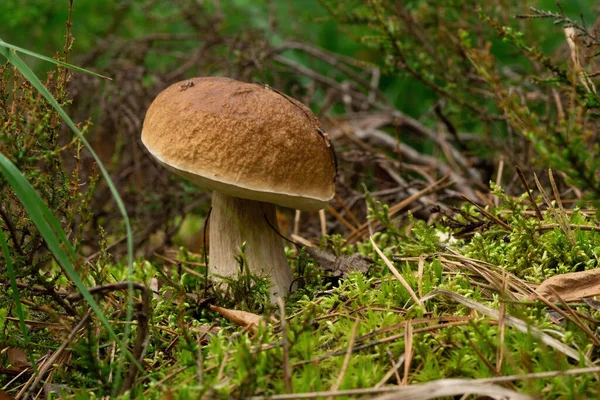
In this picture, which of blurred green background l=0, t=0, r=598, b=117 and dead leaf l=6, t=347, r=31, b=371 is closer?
dead leaf l=6, t=347, r=31, b=371

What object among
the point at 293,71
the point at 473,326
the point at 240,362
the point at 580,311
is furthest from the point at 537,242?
the point at 293,71

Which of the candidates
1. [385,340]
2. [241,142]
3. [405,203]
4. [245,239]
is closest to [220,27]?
[405,203]

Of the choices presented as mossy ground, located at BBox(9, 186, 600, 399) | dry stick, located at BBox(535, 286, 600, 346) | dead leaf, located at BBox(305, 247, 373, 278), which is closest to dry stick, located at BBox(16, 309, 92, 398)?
mossy ground, located at BBox(9, 186, 600, 399)

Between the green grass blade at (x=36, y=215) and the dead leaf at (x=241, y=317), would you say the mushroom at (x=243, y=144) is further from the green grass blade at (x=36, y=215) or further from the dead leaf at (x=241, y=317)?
the green grass blade at (x=36, y=215)

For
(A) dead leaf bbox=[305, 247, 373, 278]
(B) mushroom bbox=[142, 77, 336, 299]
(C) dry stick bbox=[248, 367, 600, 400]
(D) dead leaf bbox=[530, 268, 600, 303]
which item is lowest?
(A) dead leaf bbox=[305, 247, 373, 278]

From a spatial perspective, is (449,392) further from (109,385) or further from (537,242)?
(537,242)

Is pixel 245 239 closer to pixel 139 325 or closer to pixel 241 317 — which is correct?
pixel 241 317

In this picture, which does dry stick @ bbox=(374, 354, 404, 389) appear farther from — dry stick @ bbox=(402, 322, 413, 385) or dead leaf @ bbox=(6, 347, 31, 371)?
dead leaf @ bbox=(6, 347, 31, 371)
